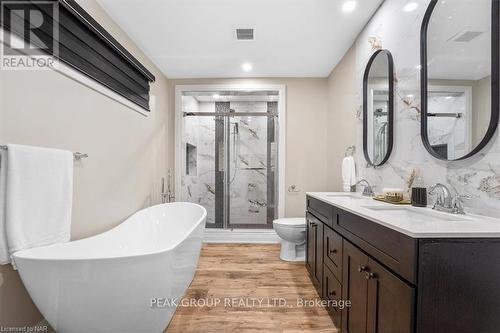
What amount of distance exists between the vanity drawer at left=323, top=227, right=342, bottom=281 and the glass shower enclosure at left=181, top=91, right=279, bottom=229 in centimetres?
189

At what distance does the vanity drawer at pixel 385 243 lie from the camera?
90 centimetres

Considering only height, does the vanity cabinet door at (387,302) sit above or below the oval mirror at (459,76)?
below

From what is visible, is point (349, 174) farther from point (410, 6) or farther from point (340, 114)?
point (410, 6)

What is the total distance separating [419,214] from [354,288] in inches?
22.6

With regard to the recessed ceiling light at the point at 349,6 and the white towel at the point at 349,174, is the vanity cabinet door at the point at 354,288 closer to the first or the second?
the white towel at the point at 349,174

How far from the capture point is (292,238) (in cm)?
279

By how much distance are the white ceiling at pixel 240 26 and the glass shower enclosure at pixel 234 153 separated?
656 mm

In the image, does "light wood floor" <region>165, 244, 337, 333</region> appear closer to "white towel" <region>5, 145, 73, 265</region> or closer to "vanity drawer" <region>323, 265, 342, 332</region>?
"vanity drawer" <region>323, 265, 342, 332</region>

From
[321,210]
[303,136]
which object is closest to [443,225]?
[321,210]

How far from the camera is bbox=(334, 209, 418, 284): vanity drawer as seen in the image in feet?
2.97

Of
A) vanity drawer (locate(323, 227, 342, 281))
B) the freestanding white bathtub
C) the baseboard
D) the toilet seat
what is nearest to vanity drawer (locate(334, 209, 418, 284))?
vanity drawer (locate(323, 227, 342, 281))

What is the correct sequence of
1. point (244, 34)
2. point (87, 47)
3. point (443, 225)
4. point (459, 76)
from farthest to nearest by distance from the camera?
point (244, 34), point (87, 47), point (459, 76), point (443, 225)

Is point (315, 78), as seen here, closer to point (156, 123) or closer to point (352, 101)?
point (352, 101)

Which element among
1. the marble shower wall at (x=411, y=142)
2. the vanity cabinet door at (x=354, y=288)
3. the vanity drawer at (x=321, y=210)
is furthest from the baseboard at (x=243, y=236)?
the vanity cabinet door at (x=354, y=288)
